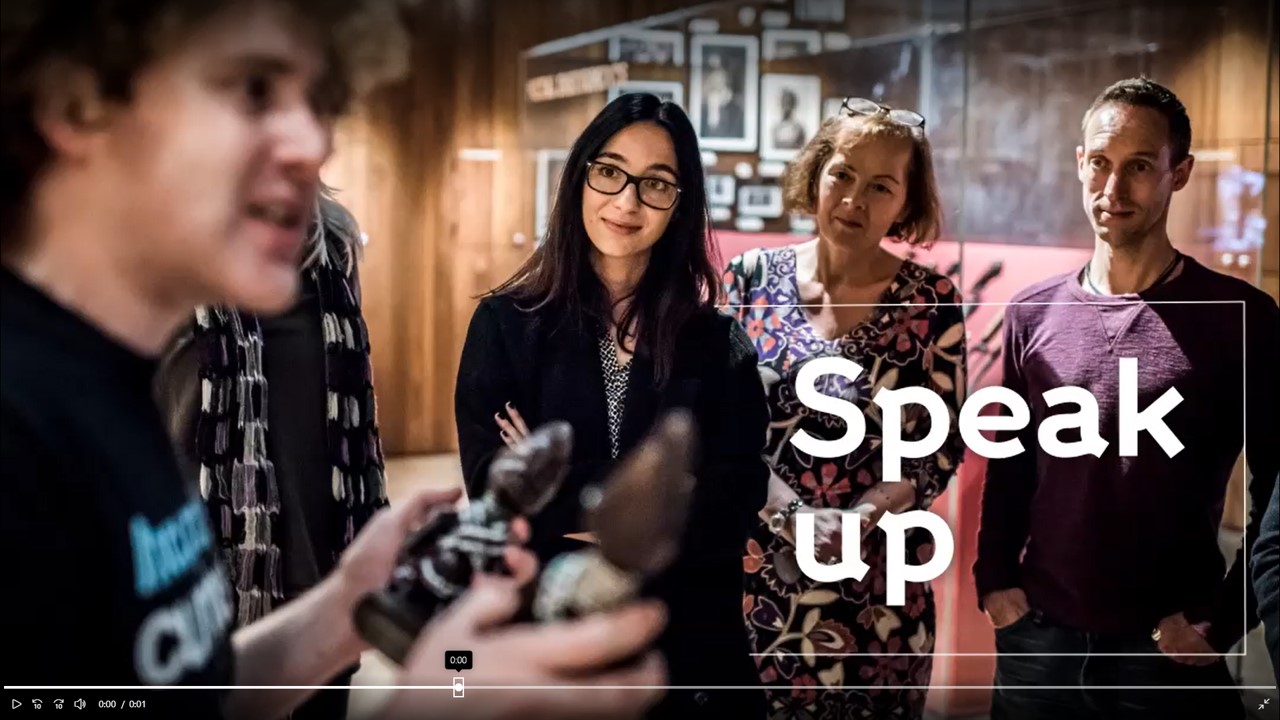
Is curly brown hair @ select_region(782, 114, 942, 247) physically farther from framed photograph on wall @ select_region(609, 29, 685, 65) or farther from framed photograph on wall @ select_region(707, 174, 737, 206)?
framed photograph on wall @ select_region(609, 29, 685, 65)

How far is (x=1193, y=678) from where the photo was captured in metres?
2.56

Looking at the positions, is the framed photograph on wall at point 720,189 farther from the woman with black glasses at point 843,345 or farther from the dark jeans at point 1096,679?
the dark jeans at point 1096,679

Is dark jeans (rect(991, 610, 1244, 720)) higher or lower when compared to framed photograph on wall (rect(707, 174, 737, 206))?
lower

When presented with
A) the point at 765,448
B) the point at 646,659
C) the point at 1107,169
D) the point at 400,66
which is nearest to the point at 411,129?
the point at 400,66

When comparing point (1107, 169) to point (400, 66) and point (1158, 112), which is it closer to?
point (1158, 112)

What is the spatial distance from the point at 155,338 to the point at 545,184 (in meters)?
0.81

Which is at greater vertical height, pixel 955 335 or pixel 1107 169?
pixel 1107 169

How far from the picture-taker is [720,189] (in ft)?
8.07

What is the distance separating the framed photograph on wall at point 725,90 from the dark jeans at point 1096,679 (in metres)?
1.18

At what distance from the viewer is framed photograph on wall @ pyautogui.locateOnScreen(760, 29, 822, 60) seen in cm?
252

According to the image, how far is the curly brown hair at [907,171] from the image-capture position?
250 cm

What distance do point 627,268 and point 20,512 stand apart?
1.21 meters

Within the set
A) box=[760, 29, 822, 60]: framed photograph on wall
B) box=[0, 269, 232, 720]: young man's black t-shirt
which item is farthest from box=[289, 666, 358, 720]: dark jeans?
box=[760, 29, 822, 60]: framed photograph on wall
